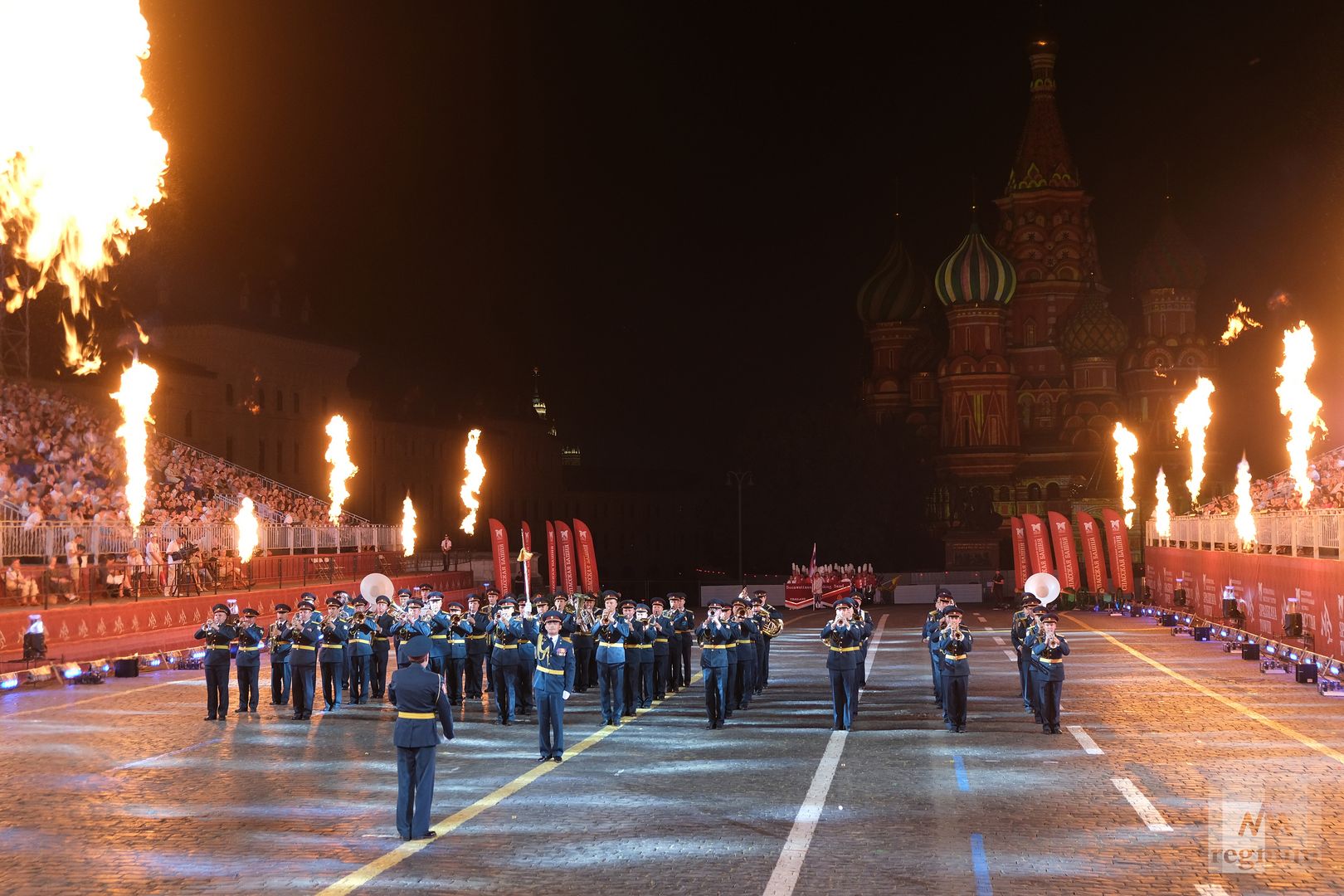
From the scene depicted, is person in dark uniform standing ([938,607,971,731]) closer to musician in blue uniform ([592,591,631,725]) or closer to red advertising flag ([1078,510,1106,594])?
musician in blue uniform ([592,591,631,725])

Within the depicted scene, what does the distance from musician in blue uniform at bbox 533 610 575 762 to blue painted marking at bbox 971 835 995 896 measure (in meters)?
6.04

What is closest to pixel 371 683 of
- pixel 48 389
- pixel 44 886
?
pixel 44 886

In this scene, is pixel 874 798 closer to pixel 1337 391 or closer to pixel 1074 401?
pixel 1337 391

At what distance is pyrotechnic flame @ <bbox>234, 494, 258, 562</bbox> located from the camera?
125 ft

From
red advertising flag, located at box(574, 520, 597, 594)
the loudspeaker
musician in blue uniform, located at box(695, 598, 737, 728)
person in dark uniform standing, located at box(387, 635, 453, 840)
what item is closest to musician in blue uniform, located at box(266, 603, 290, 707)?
Answer: musician in blue uniform, located at box(695, 598, 737, 728)

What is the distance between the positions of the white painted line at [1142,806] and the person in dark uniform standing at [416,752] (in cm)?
623

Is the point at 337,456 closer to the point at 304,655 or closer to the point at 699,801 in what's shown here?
the point at 304,655

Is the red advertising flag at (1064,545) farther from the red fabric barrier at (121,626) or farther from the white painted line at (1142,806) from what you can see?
the white painted line at (1142,806)

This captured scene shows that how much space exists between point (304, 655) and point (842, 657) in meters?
7.99

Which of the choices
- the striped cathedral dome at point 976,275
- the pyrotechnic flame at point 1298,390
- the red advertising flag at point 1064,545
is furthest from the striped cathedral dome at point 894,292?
the pyrotechnic flame at point 1298,390

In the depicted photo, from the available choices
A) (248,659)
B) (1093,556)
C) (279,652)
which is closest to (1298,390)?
(1093,556)

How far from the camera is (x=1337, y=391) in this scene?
65.4 m

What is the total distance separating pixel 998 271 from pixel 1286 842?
9815cm

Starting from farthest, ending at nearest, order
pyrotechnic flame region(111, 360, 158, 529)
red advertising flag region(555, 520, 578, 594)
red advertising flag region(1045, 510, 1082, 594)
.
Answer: red advertising flag region(1045, 510, 1082, 594)
red advertising flag region(555, 520, 578, 594)
pyrotechnic flame region(111, 360, 158, 529)
